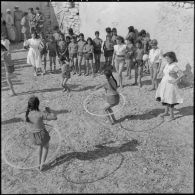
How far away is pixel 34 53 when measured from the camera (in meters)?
13.4

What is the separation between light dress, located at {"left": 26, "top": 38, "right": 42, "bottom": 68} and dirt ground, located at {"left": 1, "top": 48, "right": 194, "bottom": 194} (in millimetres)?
2097

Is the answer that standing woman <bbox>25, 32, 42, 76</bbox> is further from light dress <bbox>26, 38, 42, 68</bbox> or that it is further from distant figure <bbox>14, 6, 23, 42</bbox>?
distant figure <bbox>14, 6, 23, 42</bbox>

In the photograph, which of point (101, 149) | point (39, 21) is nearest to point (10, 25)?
point (39, 21)

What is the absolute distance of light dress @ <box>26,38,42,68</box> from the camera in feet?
43.2

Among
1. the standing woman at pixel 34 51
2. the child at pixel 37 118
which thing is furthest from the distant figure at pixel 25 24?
the child at pixel 37 118

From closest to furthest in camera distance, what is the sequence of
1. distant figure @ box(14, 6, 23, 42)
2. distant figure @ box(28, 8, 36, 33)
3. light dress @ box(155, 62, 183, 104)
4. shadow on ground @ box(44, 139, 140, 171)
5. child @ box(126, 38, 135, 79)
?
shadow on ground @ box(44, 139, 140, 171) < light dress @ box(155, 62, 183, 104) < child @ box(126, 38, 135, 79) < distant figure @ box(28, 8, 36, 33) < distant figure @ box(14, 6, 23, 42)

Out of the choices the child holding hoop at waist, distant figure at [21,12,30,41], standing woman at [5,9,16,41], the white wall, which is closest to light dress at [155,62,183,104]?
the child holding hoop at waist

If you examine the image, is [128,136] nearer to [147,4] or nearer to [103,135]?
[103,135]

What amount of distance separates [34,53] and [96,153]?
6.67 meters

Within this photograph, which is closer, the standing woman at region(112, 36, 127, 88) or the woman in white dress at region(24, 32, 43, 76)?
the standing woman at region(112, 36, 127, 88)

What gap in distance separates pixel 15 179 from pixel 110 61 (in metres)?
8.41

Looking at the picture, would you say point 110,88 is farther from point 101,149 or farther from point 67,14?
point 67,14

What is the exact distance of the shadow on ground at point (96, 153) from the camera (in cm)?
807

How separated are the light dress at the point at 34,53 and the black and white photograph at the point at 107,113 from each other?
4 cm
